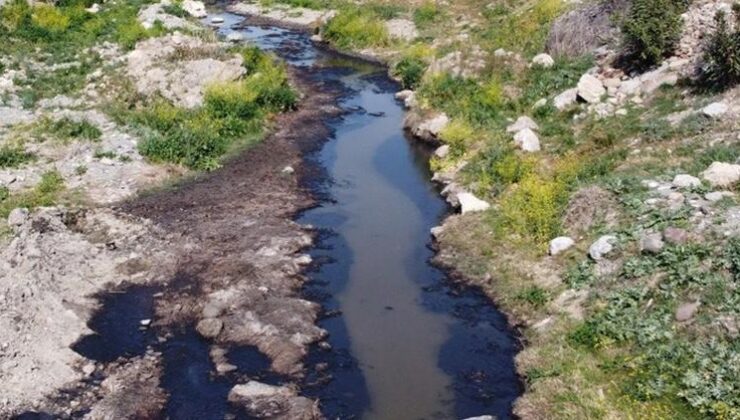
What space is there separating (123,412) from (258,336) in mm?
3285

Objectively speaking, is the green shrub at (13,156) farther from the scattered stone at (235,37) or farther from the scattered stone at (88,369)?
the scattered stone at (235,37)

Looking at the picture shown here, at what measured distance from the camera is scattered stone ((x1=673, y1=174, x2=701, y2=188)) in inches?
700

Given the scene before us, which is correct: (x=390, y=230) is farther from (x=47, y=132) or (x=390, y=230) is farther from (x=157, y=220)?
(x=47, y=132)

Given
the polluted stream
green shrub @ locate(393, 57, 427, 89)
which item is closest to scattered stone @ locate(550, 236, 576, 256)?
the polluted stream

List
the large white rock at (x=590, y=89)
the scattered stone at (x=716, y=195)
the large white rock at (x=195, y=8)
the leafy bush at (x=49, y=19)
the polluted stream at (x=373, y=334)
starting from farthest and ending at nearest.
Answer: the large white rock at (x=195, y=8), the leafy bush at (x=49, y=19), the large white rock at (x=590, y=89), the scattered stone at (x=716, y=195), the polluted stream at (x=373, y=334)

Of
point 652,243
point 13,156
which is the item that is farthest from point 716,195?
point 13,156

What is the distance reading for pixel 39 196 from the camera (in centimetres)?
2162

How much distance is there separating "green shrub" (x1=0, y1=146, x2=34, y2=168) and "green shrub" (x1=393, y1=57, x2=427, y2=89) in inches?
665

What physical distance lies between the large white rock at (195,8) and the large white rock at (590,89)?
31660mm

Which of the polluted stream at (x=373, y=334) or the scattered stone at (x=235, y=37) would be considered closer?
the polluted stream at (x=373, y=334)

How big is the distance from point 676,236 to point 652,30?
12.0 metres

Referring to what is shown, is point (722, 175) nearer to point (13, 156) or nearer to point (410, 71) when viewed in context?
point (410, 71)

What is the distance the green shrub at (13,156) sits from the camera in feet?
76.3

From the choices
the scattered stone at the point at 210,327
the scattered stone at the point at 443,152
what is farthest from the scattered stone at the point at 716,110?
the scattered stone at the point at 210,327
